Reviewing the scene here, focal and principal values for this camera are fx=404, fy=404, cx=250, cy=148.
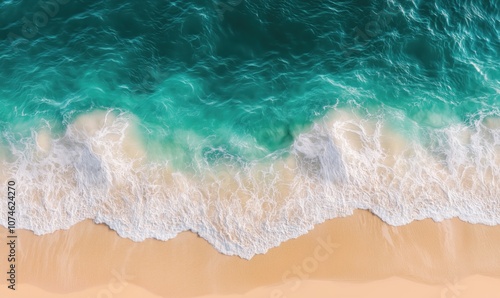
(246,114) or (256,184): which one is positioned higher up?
(246,114)

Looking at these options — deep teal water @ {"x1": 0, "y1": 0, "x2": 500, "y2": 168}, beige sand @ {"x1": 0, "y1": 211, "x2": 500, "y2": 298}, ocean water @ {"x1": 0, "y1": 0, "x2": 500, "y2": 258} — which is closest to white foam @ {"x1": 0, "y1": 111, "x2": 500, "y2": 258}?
ocean water @ {"x1": 0, "y1": 0, "x2": 500, "y2": 258}

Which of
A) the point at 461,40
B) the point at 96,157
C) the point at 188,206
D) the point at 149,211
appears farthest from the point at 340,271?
the point at 461,40

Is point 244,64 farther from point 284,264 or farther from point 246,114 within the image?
point 284,264

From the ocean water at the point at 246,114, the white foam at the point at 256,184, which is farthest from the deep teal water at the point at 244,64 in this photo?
the white foam at the point at 256,184

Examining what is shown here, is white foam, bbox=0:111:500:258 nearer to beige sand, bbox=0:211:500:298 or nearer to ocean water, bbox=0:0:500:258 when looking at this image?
ocean water, bbox=0:0:500:258

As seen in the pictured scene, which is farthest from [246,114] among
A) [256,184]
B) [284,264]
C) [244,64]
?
[284,264]

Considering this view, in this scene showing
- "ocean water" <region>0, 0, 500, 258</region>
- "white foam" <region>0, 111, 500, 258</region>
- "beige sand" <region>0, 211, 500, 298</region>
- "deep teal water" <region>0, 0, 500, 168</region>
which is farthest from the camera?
"deep teal water" <region>0, 0, 500, 168</region>

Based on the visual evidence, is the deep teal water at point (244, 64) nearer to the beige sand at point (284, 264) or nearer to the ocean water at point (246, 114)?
the ocean water at point (246, 114)
